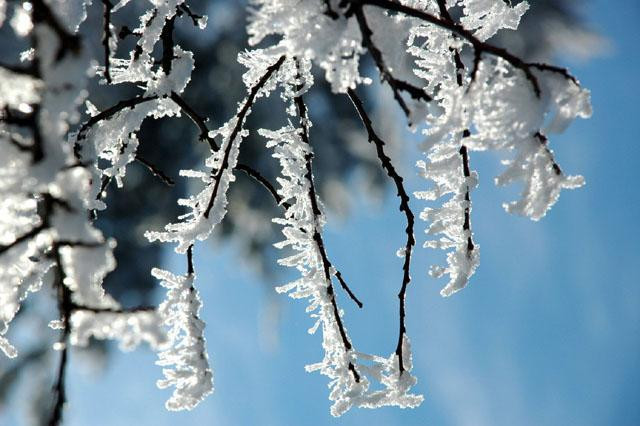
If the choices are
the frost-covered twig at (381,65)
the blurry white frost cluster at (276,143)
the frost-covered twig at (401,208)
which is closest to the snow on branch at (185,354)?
the blurry white frost cluster at (276,143)

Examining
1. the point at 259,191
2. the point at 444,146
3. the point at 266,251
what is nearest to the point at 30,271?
the point at 444,146

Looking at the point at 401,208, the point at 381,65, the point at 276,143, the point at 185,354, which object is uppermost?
the point at 276,143

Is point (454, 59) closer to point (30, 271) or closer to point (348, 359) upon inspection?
point (348, 359)

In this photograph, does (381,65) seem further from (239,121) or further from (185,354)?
(185,354)

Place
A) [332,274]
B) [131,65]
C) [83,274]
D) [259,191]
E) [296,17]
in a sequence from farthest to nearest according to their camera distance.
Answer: [259,191], [332,274], [131,65], [296,17], [83,274]

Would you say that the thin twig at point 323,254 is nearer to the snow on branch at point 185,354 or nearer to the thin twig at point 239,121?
the thin twig at point 239,121

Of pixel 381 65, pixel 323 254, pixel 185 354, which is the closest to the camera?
pixel 381 65

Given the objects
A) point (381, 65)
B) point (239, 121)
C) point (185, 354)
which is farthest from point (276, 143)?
point (381, 65)

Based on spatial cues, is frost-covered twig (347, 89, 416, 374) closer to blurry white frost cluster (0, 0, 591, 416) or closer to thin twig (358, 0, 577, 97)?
blurry white frost cluster (0, 0, 591, 416)
